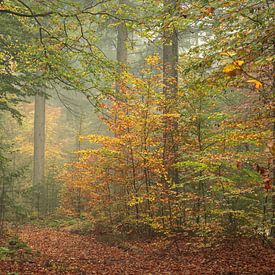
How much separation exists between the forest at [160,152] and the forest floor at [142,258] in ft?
0.10

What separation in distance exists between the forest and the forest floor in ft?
0.10

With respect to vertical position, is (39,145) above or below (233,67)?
above

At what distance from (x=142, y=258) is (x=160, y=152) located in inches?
130

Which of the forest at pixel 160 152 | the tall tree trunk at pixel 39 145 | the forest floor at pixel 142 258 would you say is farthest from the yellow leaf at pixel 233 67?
the tall tree trunk at pixel 39 145

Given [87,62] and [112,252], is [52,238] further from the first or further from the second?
[87,62]

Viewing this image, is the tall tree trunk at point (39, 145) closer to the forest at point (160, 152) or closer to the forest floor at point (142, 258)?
the forest at point (160, 152)

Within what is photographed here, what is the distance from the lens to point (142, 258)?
8.64 meters

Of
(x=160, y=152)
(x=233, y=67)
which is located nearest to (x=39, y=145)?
(x=160, y=152)

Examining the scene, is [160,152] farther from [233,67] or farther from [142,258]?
[233,67]

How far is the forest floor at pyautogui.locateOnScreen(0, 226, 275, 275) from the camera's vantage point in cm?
698

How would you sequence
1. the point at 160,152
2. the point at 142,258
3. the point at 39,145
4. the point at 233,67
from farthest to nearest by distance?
the point at 39,145, the point at 160,152, the point at 142,258, the point at 233,67

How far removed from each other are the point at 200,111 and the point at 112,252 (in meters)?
4.83

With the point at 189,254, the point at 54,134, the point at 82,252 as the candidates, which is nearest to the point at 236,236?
the point at 189,254

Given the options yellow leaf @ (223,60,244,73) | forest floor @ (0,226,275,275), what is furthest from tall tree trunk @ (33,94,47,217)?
yellow leaf @ (223,60,244,73)
